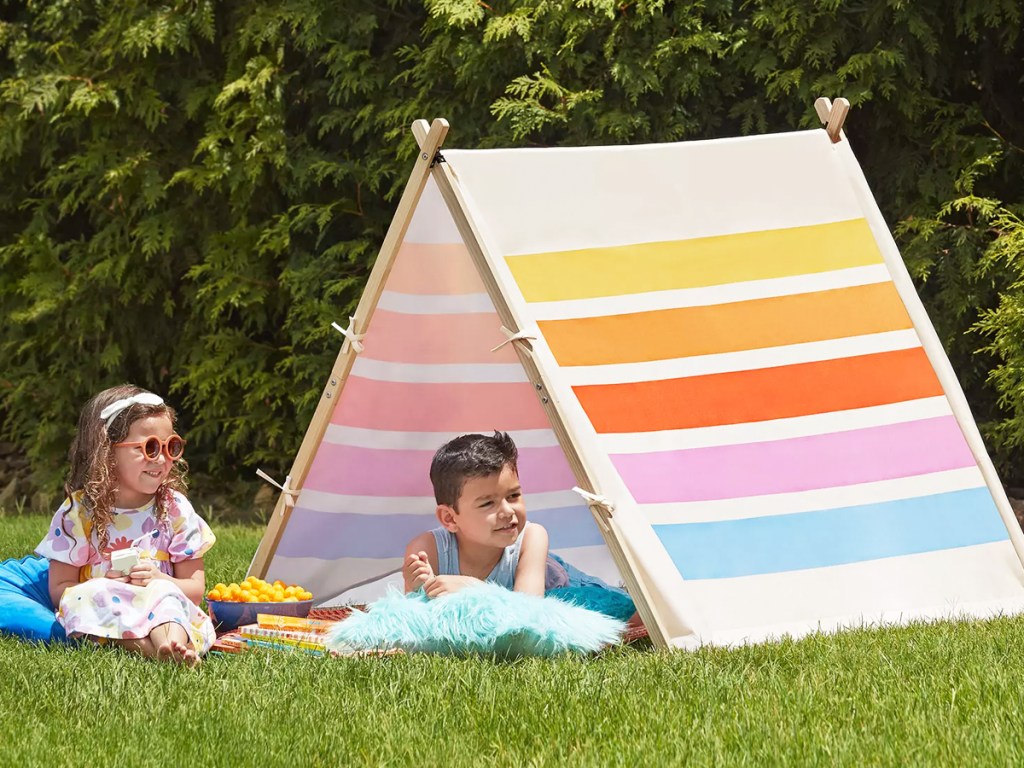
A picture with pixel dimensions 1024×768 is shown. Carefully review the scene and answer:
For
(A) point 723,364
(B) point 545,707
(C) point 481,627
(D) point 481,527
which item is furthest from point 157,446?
(A) point 723,364

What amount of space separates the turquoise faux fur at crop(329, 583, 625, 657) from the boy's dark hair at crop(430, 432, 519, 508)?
0.43 metres

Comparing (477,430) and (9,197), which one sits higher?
(9,197)

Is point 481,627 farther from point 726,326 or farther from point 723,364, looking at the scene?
point 726,326

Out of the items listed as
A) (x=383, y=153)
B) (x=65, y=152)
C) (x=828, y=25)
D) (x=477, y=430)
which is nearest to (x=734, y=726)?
(x=477, y=430)

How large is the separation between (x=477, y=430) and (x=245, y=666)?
1458 millimetres

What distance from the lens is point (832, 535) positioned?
359cm

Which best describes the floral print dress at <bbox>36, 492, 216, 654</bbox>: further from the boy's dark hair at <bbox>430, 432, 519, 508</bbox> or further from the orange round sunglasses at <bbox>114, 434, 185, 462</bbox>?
the boy's dark hair at <bbox>430, 432, 519, 508</bbox>

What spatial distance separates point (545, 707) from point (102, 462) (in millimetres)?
1492

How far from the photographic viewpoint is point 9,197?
7574 mm

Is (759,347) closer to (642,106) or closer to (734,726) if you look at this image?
(734,726)

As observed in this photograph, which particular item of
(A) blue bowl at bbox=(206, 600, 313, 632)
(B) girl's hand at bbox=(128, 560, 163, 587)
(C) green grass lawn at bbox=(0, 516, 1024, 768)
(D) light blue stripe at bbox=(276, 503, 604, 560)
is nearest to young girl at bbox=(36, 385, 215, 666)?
(B) girl's hand at bbox=(128, 560, 163, 587)

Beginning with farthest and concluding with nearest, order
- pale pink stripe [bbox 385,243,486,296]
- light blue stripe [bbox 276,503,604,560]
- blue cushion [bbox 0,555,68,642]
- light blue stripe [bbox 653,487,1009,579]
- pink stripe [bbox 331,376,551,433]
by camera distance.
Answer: light blue stripe [bbox 276,503,604,560] < pink stripe [bbox 331,376,551,433] < pale pink stripe [bbox 385,243,486,296] < blue cushion [bbox 0,555,68,642] < light blue stripe [bbox 653,487,1009,579]

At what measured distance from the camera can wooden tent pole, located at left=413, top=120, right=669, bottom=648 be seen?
10.7 ft

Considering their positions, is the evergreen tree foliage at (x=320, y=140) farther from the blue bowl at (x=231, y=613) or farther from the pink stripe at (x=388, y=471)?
the blue bowl at (x=231, y=613)
